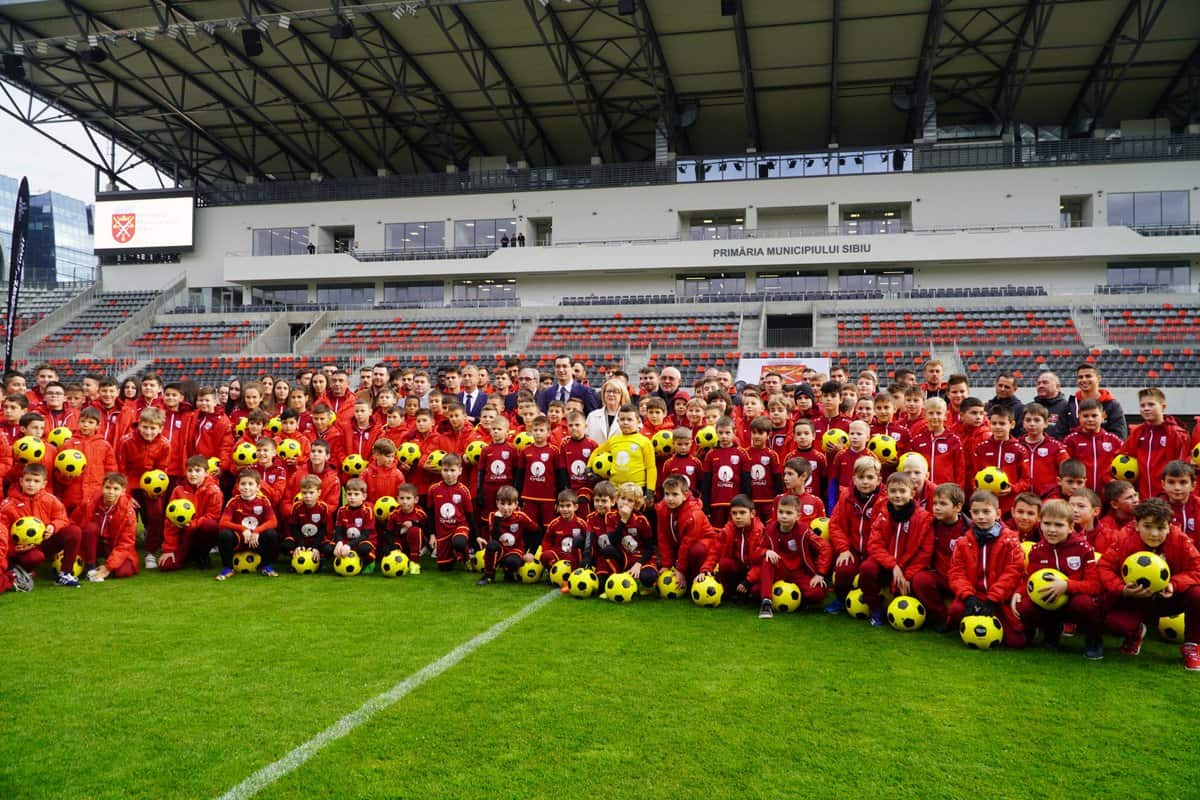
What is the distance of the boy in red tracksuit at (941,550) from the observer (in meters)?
5.60

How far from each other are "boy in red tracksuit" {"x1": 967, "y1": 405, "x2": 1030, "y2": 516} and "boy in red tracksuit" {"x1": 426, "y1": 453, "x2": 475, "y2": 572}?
5.00 metres

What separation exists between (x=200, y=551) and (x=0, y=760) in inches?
183

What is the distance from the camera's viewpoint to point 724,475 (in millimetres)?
7219

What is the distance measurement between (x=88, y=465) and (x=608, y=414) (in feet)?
17.1

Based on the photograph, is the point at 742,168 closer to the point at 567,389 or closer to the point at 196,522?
the point at 567,389

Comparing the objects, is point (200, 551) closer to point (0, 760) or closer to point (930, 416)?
point (0, 760)

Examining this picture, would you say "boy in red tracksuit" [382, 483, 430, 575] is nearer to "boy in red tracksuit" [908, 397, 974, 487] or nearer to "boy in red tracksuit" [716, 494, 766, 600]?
"boy in red tracksuit" [716, 494, 766, 600]

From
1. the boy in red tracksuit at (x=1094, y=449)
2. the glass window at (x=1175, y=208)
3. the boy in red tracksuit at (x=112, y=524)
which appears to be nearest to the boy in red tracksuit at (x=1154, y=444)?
the boy in red tracksuit at (x=1094, y=449)

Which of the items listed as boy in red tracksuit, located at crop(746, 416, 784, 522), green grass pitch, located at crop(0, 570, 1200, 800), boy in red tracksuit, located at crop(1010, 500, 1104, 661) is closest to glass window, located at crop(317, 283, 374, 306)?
green grass pitch, located at crop(0, 570, 1200, 800)

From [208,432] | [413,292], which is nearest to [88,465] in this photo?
[208,432]

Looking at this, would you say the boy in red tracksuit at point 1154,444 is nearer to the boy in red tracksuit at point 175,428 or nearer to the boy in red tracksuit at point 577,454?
the boy in red tracksuit at point 577,454

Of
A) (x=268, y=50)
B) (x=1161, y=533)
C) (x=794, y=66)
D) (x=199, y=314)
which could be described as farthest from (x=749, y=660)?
(x=199, y=314)

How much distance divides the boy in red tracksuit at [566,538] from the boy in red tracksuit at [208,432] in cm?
397

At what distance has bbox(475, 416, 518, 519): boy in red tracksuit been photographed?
307 inches
